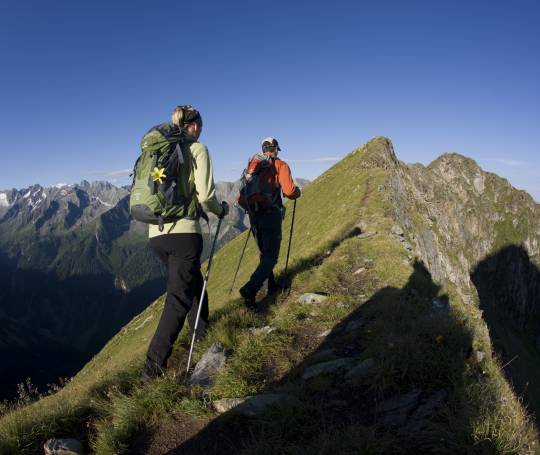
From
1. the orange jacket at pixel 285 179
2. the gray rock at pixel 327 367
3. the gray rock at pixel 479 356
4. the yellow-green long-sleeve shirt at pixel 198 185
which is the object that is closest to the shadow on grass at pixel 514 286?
the orange jacket at pixel 285 179

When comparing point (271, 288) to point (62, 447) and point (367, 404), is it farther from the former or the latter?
point (62, 447)

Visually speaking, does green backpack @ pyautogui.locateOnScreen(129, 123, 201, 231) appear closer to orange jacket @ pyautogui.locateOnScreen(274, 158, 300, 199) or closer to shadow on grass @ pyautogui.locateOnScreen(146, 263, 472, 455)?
shadow on grass @ pyautogui.locateOnScreen(146, 263, 472, 455)

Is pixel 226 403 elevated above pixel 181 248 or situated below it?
below

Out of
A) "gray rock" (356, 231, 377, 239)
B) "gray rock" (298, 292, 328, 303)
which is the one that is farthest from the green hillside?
"gray rock" (356, 231, 377, 239)

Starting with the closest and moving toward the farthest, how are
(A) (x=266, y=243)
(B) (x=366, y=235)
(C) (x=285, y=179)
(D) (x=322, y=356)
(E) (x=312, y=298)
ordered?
1. (D) (x=322, y=356)
2. (E) (x=312, y=298)
3. (C) (x=285, y=179)
4. (A) (x=266, y=243)
5. (B) (x=366, y=235)

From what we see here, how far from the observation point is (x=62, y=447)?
4.51m

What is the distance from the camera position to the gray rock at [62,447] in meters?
4.48

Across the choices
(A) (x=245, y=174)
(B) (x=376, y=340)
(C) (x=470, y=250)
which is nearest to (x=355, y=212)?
(A) (x=245, y=174)

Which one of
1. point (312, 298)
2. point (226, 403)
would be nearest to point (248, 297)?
point (312, 298)

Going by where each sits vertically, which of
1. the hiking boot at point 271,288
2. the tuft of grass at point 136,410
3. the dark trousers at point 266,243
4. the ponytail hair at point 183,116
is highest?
the ponytail hair at point 183,116

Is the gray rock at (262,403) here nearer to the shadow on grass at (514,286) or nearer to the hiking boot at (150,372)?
the hiking boot at (150,372)

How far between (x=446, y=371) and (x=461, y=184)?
197 meters

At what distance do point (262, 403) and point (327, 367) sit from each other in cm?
133

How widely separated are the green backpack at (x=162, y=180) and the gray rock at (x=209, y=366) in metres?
2.40
